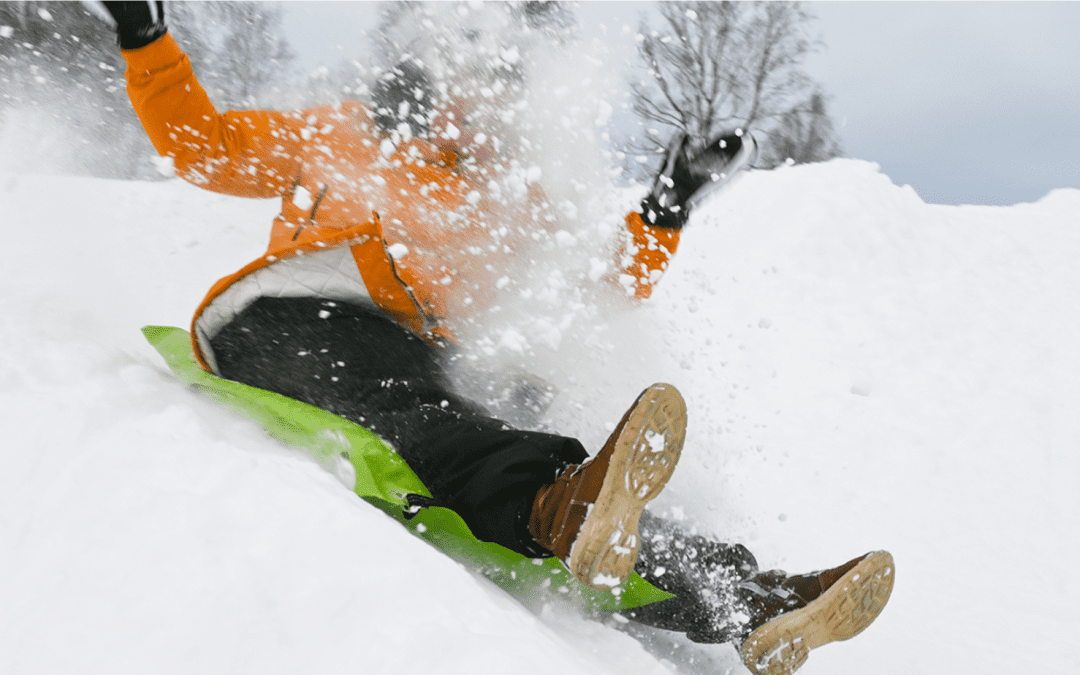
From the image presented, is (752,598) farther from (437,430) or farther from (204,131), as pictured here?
(204,131)

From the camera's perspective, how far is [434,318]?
1706mm

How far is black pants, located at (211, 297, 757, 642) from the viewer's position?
1.18m

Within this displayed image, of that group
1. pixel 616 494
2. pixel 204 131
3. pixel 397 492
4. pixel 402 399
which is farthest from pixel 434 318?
pixel 616 494

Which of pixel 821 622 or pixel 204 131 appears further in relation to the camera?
pixel 204 131

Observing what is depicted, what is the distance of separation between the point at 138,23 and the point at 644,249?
1.56m

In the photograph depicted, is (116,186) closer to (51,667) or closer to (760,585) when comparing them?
(51,667)

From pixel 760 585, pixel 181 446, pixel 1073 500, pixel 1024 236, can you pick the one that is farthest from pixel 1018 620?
pixel 1024 236

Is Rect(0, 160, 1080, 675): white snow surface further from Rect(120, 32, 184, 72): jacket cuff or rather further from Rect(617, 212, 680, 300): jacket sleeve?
Rect(120, 32, 184, 72): jacket cuff

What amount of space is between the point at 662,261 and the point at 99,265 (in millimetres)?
2168

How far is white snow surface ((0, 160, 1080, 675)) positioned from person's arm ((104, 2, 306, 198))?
545 mm

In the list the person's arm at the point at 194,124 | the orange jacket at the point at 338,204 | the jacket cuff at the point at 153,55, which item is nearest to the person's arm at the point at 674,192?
the orange jacket at the point at 338,204

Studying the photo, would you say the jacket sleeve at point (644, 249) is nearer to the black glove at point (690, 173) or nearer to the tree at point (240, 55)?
the black glove at point (690, 173)

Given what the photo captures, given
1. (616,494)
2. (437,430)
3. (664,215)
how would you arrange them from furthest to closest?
(664,215), (437,430), (616,494)

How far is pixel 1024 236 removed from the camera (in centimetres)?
484
